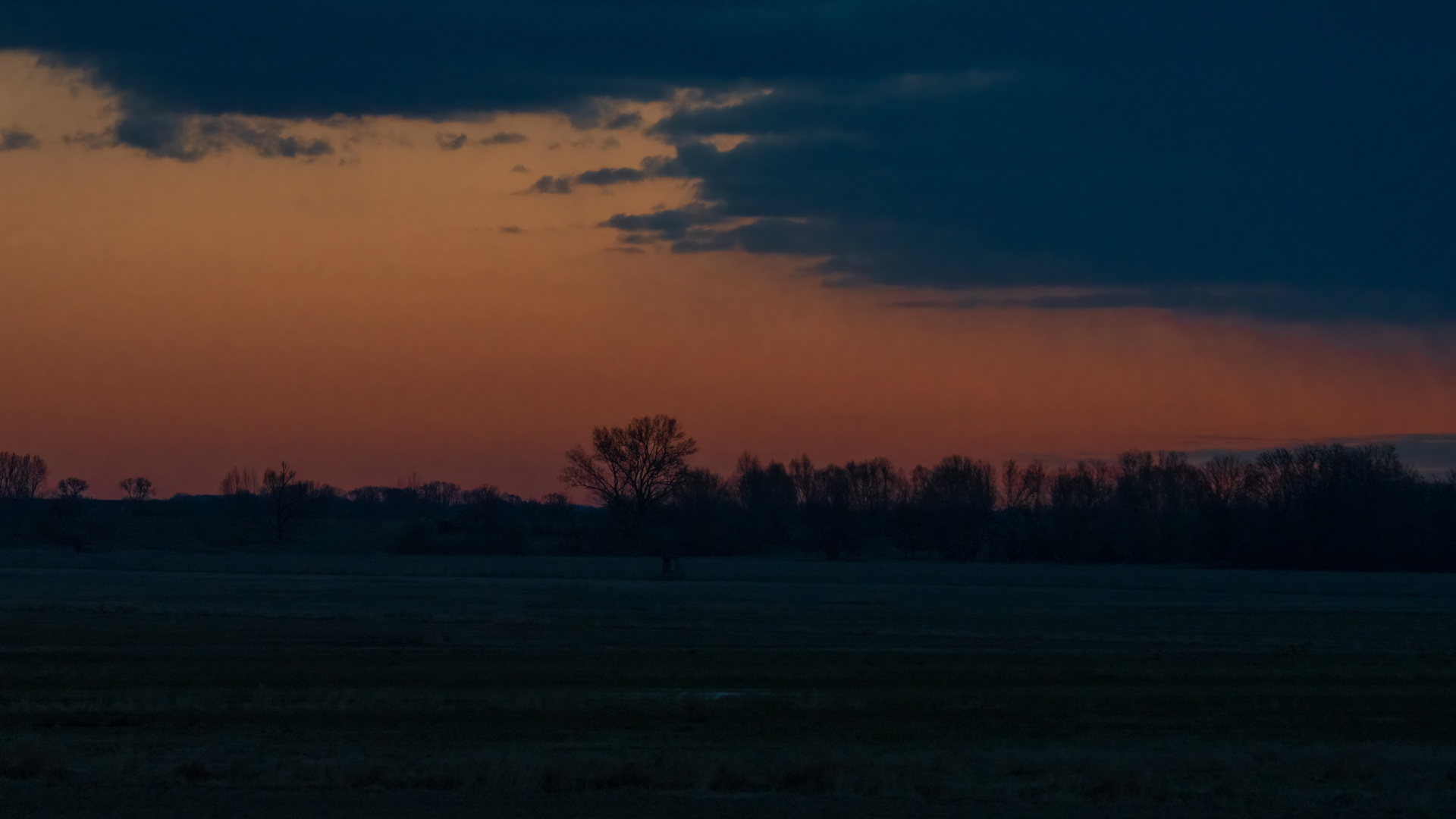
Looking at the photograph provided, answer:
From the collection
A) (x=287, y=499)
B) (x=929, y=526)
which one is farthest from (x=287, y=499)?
(x=929, y=526)

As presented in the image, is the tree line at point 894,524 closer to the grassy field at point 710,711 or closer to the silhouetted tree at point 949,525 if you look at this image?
the silhouetted tree at point 949,525

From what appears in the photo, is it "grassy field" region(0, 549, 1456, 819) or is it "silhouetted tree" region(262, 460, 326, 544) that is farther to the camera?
"silhouetted tree" region(262, 460, 326, 544)

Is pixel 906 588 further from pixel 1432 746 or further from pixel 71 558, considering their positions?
pixel 71 558

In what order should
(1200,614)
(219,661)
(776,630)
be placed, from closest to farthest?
(219,661) → (776,630) → (1200,614)

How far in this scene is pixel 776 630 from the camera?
38.8m

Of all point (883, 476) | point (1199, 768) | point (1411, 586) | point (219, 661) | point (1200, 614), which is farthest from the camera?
point (883, 476)

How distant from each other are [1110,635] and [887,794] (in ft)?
91.3

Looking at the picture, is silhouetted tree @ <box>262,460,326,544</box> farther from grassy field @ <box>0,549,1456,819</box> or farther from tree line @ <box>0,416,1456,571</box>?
grassy field @ <box>0,549,1456,819</box>

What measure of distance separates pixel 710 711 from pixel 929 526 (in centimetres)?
10489

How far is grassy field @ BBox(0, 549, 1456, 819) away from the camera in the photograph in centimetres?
1371

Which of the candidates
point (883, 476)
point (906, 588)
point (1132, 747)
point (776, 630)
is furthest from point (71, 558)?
point (883, 476)

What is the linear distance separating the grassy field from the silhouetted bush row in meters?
59.9

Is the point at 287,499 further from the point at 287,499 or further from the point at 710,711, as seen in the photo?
the point at 710,711

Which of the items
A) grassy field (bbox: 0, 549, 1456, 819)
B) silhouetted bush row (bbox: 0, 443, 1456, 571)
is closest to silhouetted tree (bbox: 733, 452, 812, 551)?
silhouetted bush row (bbox: 0, 443, 1456, 571)
